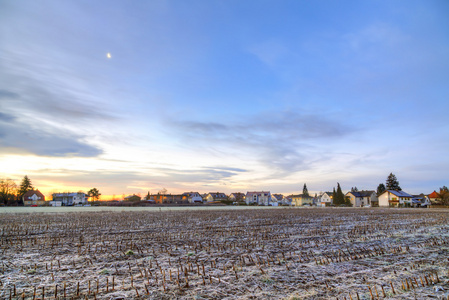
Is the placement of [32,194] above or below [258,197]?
above

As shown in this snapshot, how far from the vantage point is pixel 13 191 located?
390ft

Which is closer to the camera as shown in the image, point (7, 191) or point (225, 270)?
point (225, 270)

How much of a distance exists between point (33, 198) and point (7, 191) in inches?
638

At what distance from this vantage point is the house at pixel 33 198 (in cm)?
12188

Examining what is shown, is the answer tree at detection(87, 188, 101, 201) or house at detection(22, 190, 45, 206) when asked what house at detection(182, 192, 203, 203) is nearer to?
tree at detection(87, 188, 101, 201)

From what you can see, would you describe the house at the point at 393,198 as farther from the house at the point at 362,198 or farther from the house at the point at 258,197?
the house at the point at 258,197

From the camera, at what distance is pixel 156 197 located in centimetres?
15150

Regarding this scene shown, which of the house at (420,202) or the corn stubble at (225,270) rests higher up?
the corn stubble at (225,270)

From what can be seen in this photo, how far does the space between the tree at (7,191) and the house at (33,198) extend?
5.99 meters

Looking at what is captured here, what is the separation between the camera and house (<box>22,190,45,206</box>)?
12188 cm

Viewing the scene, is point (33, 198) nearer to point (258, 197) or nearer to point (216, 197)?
point (216, 197)

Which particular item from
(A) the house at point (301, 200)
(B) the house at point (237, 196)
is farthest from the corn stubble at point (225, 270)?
(B) the house at point (237, 196)

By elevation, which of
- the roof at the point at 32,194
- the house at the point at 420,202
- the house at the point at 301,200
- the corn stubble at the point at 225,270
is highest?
the corn stubble at the point at 225,270

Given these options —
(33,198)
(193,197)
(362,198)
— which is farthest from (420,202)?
(33,198)
